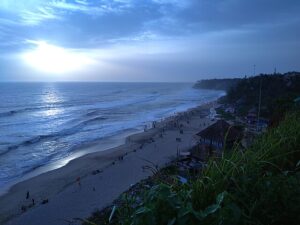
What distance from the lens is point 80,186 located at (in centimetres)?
1931

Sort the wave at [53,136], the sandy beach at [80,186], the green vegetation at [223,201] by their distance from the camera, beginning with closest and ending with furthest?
the green vegetation at [223,201]
the sandy beach at [80,186]
the wave at [53,136]

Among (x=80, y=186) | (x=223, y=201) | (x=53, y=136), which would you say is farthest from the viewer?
(x=53, y=136)

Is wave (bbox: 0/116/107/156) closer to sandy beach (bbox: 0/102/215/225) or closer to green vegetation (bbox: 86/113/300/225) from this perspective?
sandy beach (bbox: 0/102/215/225)

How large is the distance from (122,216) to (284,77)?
63959 millimetres

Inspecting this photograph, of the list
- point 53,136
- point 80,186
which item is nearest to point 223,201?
point 80,186

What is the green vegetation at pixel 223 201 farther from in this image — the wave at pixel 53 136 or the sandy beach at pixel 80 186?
the wave at pixel 53 136

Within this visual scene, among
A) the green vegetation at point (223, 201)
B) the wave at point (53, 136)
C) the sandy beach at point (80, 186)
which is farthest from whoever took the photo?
the wave at point (53, 136)

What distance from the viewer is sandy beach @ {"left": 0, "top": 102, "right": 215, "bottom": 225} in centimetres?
1555

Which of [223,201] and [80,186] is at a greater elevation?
[223,201]

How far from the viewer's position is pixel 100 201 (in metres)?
16.7

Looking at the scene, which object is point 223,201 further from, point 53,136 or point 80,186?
point 53,136

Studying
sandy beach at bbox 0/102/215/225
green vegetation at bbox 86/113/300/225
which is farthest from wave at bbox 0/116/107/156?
green vegetation at bbox 86/113/300/225

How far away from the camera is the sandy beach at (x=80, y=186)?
1555 cm

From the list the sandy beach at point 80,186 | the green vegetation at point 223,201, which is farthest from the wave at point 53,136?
the green vegetation at point 223,201
